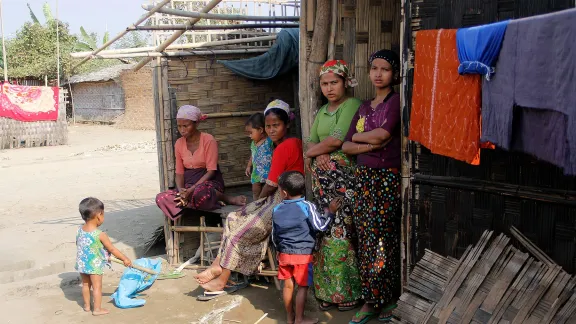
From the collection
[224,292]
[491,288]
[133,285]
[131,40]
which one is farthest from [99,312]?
[131,40]

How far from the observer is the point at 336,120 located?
4.38 m

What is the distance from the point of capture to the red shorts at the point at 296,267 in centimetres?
417

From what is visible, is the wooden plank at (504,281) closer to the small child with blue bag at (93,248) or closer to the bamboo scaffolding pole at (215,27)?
the small child with blue bag at (93,248)

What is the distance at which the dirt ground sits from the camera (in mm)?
4664

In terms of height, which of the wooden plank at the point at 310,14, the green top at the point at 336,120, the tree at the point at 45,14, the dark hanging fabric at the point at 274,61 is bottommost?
the green top at the point at 336,120

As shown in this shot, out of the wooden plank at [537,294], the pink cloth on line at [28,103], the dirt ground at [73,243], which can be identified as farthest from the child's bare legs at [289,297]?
the pink cloth on line at [28,103]

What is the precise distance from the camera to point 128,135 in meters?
22.2

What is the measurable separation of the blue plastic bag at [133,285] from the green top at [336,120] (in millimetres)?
2001

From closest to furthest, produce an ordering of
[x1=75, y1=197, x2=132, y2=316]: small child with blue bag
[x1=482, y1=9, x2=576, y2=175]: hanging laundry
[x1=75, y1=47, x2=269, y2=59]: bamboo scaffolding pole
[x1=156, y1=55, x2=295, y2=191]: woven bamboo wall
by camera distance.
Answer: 1. [x1=482, y1=9, x2=576, y2=175]: hanging laundry
2. [x1=75, y1=197, x2=132, y2=316]: small child with blue bag
3. [x1=75, y1=47, x2=269, y2=59]: bamboo scaffolding pole
4. [x1=156, y1=55, x2=295, y2=191]: woven bamboo wall

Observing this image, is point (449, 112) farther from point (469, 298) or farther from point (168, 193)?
point (168, 193)

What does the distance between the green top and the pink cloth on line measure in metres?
16.1

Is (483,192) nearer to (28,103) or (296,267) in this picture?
(296,267)

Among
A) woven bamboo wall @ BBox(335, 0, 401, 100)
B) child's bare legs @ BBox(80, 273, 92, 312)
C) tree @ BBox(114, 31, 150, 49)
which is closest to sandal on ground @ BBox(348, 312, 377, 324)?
woven bamboo wall @ BBox(335, 0, 401, 100)

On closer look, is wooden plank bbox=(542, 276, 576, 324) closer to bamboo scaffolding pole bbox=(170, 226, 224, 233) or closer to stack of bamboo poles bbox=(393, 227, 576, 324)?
stack of bamboo poles bbox=(393, 227, 576, 324)
